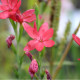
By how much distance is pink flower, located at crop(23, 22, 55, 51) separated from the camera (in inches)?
32.0

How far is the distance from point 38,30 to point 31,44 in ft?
0.29

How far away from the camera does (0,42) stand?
1651 millimetres

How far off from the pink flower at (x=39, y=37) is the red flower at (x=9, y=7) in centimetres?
6

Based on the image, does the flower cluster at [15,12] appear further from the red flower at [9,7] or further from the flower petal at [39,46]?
the flower petal at [39,46]

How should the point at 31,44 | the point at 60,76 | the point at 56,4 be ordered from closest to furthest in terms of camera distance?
the point at 31,44, the point at 56,4, the point at 60,76

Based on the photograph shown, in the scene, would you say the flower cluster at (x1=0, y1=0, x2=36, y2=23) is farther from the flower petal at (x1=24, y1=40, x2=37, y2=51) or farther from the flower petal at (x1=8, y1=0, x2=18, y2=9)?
the flower petal at (x1=24, y1=40, x2=37, y2=51)

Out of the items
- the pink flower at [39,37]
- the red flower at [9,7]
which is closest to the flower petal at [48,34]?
the pink flower at [39,37]

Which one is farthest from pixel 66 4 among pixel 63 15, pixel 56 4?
pixel 56 4

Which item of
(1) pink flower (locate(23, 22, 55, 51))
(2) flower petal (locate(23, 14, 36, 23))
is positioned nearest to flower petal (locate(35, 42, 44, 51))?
(1) pink flower (locate(23, 22, 55, 51))

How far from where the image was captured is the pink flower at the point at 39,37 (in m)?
0.81

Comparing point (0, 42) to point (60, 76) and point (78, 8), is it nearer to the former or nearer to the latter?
point (60, 76)

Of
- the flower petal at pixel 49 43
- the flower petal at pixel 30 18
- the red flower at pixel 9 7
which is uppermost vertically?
the red flower at pixel 9 7

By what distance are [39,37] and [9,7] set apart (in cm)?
15

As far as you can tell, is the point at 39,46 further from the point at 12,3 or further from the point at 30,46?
the point at 12,3
